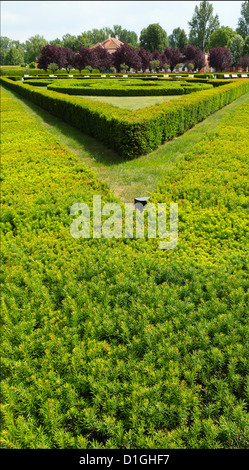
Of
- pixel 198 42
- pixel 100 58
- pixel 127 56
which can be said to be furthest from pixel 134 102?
pixel 198 42

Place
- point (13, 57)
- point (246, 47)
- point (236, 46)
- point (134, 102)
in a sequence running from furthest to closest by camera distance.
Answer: point (13, 57), point (236, 46), point (246, 47), point (134, 102)

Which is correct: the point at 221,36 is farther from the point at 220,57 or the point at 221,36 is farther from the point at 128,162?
the point at 128,162

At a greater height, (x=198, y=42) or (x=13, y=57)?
(x=198, y=42)

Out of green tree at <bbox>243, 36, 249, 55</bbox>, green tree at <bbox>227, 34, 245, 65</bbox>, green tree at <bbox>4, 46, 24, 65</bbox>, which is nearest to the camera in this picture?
green tree at <bbox>243, 36, 249, 55</bbox>

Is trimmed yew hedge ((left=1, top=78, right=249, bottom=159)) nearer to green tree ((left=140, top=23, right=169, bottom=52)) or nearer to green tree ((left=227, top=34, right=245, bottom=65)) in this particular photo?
green tree ((left=227, top=34, right=245, bottom=65))

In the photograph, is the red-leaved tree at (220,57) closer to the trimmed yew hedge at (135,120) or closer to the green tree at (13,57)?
the green tree at (13,57)

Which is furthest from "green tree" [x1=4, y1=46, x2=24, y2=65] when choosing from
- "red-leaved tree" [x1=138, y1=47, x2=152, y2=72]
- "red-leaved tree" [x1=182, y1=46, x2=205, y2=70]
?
"red-leaved tree" [x1=182, y1=46, x2=205, y2=70]
